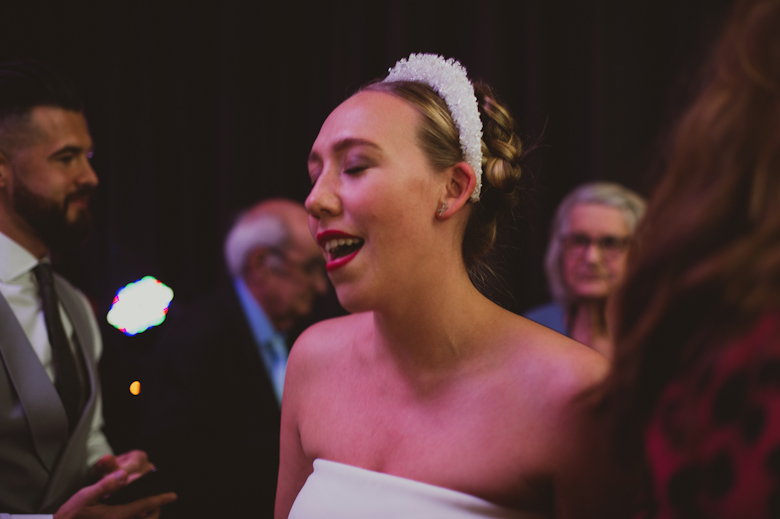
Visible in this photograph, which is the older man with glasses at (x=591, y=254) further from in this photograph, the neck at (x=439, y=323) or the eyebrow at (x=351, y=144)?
the eyebrow at (x=351, y=144)

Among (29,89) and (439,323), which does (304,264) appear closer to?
(29,89)

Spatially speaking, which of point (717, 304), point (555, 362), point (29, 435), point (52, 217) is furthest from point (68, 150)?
point (717, 304)

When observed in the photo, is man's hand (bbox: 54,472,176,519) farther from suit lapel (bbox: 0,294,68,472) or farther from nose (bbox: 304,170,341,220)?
nose (bbox: 304,170,341,220)

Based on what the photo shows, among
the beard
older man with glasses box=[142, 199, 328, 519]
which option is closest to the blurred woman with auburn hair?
the beard

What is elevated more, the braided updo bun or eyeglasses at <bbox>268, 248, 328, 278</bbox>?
the braided updo bun

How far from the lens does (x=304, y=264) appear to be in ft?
9.07

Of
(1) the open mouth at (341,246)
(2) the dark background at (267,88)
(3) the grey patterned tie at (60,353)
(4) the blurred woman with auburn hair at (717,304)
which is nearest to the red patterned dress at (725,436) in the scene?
(4) the blurred woman with auburn hair at (717,304)

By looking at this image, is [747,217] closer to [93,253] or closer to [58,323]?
[58,323]

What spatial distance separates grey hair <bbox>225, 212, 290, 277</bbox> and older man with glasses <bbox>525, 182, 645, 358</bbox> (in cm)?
133

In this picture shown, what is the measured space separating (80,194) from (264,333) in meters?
1.16

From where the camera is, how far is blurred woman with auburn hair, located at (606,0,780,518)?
624 mm

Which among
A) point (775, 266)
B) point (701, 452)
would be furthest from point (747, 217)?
point (701, 452)

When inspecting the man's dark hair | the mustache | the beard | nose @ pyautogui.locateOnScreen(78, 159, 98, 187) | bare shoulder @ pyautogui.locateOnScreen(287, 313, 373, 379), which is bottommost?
bare shoulder @ pyautogui.locateOnScreen(287, 313, 373, 379)

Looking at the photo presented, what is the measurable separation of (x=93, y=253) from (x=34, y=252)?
228 centimetres
